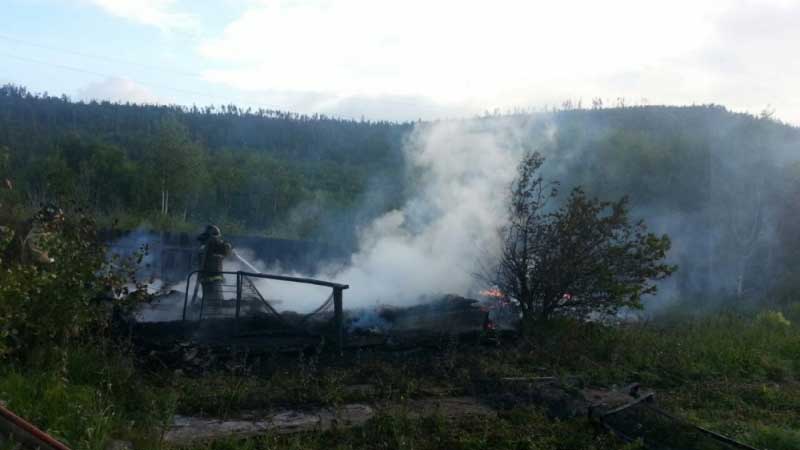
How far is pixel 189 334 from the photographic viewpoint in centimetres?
823

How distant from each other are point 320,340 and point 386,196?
65.8ft

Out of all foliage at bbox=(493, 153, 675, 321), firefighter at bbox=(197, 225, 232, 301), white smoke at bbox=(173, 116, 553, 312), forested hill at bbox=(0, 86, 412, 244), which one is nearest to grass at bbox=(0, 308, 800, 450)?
foliage at bbox=(493, 153, 675, 321)

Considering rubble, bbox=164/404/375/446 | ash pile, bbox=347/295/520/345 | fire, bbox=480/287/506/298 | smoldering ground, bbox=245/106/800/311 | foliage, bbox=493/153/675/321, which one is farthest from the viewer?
smoldering ground, bbox=245/106/800/311

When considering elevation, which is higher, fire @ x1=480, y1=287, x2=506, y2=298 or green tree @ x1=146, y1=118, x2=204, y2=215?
green tree @ x1=146, y1=118, x2=204, y2=215

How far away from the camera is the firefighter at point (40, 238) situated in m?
6.80

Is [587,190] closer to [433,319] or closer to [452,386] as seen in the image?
[433,319]

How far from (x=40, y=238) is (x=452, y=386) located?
4.82 meters

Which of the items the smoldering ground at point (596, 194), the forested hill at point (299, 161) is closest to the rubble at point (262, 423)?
the forested hill at point (299, 161)

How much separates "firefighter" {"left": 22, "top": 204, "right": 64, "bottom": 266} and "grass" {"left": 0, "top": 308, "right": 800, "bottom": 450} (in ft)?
3.53

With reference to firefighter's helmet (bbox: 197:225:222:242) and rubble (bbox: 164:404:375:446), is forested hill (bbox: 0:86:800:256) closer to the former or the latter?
firefighter's helmet (bbox: 197:225:222:242)

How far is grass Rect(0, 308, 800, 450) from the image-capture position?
18.5ft

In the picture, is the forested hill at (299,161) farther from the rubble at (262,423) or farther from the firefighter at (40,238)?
the rubble at (262,423)

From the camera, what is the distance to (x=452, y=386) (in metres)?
7.75

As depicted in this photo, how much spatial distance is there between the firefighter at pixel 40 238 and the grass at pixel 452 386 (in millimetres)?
1075
